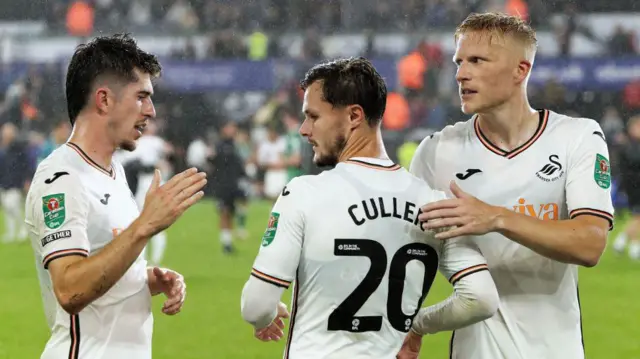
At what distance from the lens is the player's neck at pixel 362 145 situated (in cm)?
315

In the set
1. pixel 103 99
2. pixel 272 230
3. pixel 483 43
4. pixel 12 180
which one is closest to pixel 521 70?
pixel 483 43

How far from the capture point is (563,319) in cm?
354

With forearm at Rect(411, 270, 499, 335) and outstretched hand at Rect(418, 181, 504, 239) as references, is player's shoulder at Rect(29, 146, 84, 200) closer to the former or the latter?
outstretched hand at Rect(418, 181, 504, 239)

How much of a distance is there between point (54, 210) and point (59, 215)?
25mm

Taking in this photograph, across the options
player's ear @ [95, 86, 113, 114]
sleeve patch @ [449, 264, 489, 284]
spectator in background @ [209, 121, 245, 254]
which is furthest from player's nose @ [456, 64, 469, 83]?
spectator in background @ [209, 121, 245, 254]

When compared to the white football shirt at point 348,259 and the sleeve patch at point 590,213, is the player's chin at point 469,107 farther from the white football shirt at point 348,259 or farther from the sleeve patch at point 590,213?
the white football shirt at point 348,259

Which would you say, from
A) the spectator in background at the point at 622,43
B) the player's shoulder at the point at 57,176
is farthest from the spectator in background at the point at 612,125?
the player's shoulder at the point at 57,176

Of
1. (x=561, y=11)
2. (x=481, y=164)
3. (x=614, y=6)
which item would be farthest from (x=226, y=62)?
(x=481, y=164)

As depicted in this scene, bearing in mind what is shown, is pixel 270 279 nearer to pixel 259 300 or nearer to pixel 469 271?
pixel 259 300

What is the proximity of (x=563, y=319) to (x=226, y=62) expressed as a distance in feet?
59.8

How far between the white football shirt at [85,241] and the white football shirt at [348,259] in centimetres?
63

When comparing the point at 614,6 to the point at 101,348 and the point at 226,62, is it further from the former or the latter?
the point at 101,348

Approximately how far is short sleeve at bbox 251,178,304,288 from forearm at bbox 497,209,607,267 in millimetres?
656

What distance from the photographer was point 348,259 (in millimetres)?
2965
